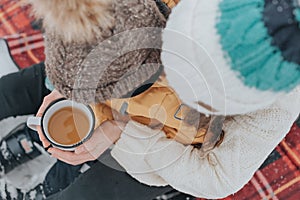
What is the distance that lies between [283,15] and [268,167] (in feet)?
2.02

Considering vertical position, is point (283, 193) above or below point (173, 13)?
below

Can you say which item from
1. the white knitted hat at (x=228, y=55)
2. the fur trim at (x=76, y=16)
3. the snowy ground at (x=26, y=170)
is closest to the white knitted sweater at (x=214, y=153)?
the white knitted hat at (x=228, y=55)

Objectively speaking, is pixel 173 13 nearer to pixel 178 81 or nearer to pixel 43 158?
pixel 178 81

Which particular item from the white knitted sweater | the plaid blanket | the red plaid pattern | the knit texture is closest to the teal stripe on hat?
the knit texture

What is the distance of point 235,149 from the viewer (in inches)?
32.2

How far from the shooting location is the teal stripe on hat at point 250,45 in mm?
551

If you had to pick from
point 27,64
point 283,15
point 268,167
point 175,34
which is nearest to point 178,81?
point 175,34

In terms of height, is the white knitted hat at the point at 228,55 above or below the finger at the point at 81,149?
above

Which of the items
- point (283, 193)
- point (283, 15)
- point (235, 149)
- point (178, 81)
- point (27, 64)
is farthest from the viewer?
point (27, 64)

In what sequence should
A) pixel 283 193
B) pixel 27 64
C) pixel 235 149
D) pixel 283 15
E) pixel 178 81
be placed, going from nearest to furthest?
pixel 283 15 < pixel 178 81 < pixel 235 149 < pixel 283 193 < pixel 27 64

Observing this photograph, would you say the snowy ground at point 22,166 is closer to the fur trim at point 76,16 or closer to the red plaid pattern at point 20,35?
the red plaid pattern at point 20,35

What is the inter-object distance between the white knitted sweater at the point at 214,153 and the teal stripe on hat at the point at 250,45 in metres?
0.23

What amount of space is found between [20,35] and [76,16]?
0.65 m

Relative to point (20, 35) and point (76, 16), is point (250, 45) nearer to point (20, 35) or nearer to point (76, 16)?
point (76, 16)
